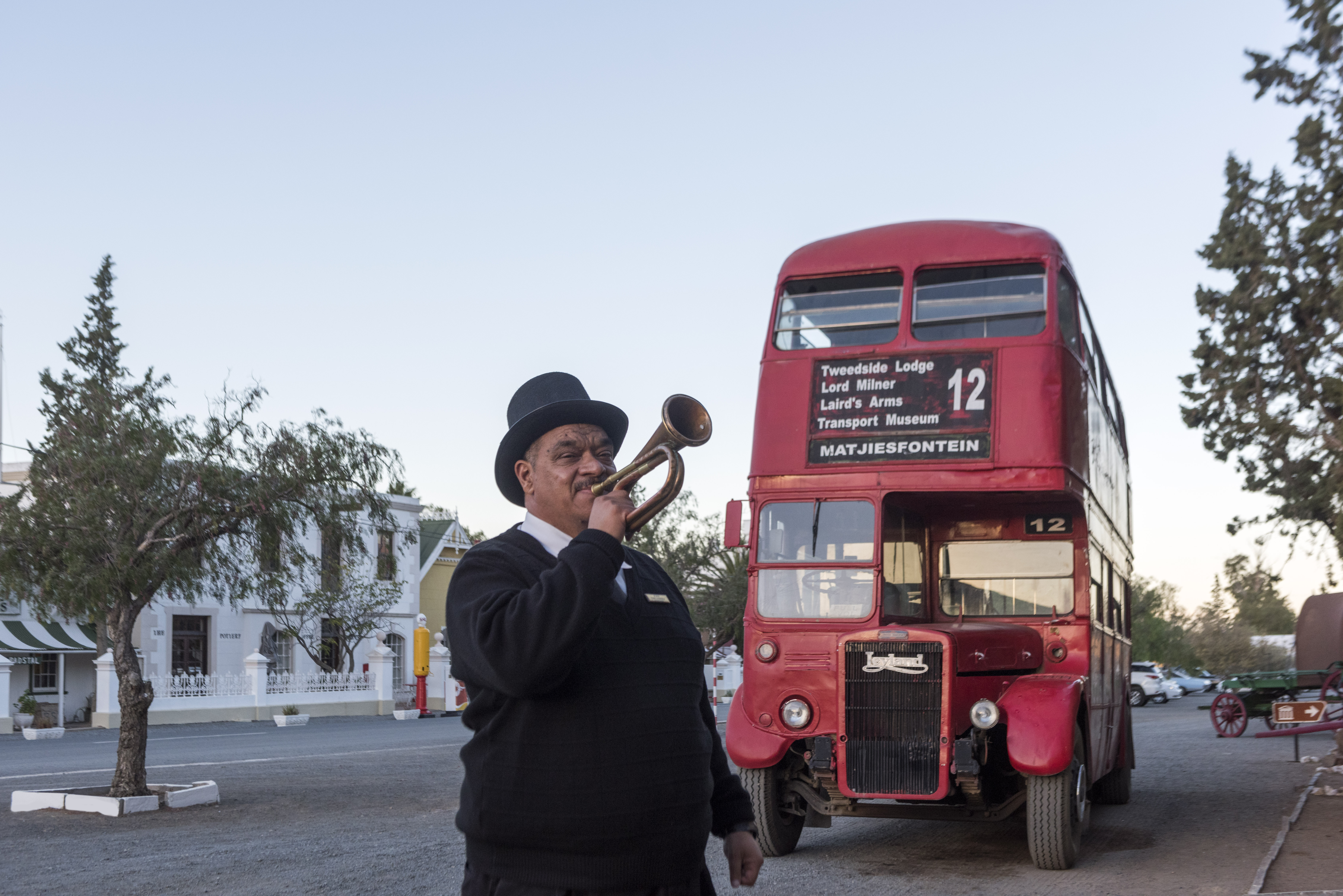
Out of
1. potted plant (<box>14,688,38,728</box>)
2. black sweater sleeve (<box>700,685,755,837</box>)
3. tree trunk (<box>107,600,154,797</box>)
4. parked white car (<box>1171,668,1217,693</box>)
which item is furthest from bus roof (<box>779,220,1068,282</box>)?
parked white car (<box>1171,668,1217,693</box>)

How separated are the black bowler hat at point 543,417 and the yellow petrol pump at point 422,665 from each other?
3296cm

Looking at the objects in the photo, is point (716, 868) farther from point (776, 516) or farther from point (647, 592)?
point (647, 592)

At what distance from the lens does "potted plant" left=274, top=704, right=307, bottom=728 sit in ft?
102

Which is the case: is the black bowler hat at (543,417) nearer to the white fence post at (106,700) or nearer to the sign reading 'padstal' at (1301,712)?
the sign reading 'padstal' at (1301,712)

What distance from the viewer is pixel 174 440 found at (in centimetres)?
1284

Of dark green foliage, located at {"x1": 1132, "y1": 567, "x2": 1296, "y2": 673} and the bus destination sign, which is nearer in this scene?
the bus destination sign

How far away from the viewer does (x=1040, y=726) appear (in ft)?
30.2

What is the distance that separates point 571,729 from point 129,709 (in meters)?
11.0

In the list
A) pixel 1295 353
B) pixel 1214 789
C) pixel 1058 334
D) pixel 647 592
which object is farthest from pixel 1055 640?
pixel 1295 353

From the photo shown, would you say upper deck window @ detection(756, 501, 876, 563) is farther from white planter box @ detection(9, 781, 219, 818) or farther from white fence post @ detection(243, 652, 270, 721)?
white fence post @ detection(243, 652, 270, 721)

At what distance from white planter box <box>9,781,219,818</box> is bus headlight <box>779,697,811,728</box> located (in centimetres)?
654

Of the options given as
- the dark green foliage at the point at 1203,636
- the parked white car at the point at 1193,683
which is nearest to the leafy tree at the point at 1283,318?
the parked white car at the point at 1193,683

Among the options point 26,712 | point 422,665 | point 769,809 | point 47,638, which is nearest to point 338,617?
point 422,665

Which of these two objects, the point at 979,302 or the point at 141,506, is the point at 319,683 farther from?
→ the point at 979,302
